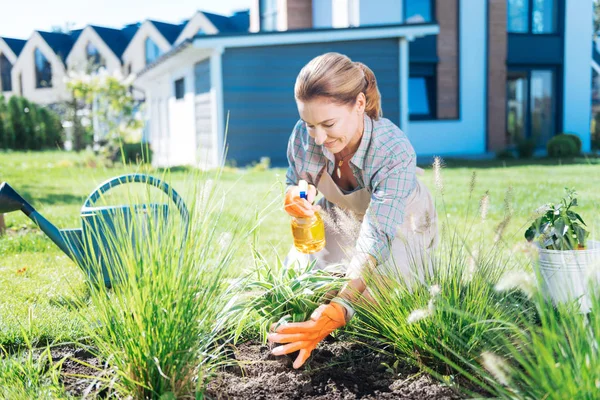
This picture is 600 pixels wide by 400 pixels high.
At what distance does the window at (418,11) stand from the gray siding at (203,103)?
561cm

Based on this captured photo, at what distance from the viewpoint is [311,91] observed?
2721 mm

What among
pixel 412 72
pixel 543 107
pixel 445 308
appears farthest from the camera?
pixel 543 107

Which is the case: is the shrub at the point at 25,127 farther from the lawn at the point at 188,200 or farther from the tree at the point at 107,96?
the lawn at the point at 188,200

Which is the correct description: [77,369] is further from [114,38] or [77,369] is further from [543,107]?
[114,38]

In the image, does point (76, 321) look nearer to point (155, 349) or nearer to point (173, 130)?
point (155, 349)

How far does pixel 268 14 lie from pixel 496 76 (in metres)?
7.12

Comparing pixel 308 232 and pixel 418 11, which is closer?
pixel 308 232

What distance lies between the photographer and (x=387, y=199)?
2.74 metres

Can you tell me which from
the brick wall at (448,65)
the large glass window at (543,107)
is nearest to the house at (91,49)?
the brick wall at (448,65)

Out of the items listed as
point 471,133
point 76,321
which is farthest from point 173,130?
point 76,321

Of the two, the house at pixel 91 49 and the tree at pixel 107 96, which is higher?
the house at pixel 91 49

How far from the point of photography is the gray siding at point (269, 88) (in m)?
14.8

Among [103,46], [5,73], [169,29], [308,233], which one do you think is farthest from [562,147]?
[5,73]

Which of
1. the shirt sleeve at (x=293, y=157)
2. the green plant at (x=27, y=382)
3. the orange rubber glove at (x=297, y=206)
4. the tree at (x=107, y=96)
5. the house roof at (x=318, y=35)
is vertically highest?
the house roof at (x=318, y=35)
